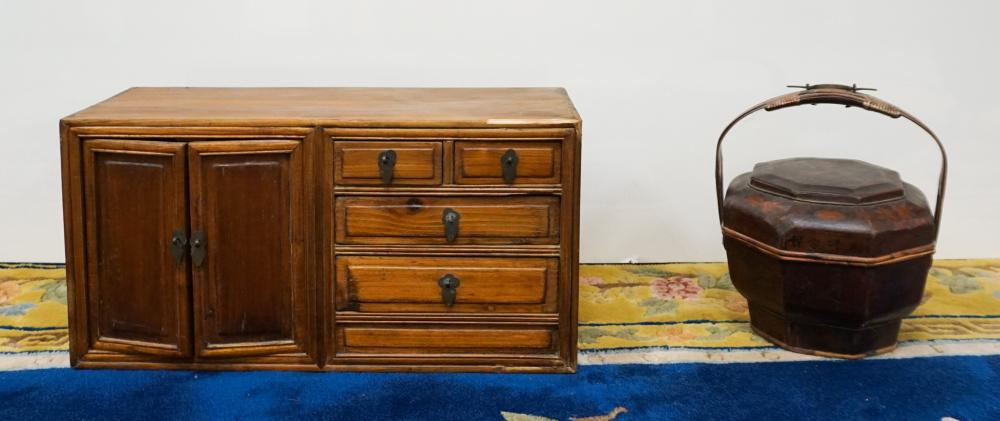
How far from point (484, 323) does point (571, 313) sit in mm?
240

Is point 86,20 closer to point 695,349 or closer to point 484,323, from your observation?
point 484,323

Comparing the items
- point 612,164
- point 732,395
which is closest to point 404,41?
point 612,164

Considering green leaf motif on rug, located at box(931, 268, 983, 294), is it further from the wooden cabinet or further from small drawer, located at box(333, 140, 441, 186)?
small drawer, located at box(333, 140, 441, 186)

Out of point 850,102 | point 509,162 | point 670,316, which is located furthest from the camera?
point 670,316

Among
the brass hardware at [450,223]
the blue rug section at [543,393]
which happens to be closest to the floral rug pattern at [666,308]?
the blue rug section at [543,393]

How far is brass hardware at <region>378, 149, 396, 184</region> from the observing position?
325 cm

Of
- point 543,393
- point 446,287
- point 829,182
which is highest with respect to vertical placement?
point 829,182

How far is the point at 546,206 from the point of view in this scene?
3293 millimetres

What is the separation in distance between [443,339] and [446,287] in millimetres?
157

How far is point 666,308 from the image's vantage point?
3.95m

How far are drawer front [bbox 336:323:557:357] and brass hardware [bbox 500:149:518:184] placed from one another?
42 cm

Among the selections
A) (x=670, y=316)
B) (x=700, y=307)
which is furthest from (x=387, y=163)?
(x=700, y=307)

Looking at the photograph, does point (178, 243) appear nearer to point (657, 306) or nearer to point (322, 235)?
point (322, 235)

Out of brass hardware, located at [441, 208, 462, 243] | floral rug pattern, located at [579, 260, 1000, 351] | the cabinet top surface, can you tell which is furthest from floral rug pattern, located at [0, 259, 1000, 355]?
the cabinet top surface
